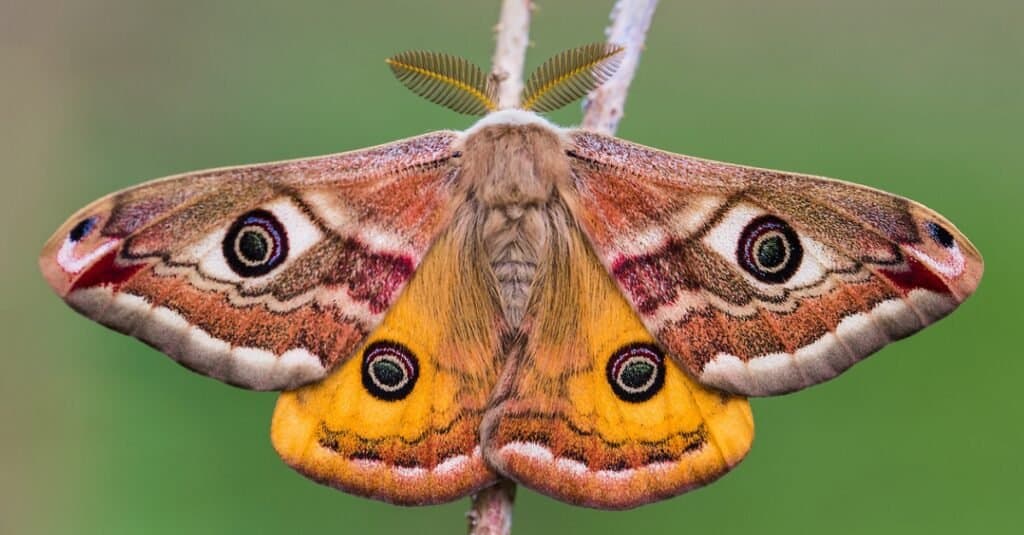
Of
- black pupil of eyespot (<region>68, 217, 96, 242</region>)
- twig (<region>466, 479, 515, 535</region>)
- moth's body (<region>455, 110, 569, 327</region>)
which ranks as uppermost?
moth's body (<region>455, 110, 569, 327</region>)

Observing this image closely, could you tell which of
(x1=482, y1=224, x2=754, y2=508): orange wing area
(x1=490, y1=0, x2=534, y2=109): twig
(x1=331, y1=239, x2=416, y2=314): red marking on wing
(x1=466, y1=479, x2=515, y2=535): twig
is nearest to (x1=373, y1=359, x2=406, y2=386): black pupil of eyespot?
(x1=331, y1=239, x2=416, y2=314): red marking on wing

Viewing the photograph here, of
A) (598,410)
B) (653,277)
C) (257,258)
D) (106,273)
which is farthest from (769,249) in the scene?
(106,273)

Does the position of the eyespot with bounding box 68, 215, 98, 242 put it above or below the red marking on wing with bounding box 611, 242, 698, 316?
below

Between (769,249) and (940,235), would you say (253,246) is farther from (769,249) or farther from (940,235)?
(940,235)

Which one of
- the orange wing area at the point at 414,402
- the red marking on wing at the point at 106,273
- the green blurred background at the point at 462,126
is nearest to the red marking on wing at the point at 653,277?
the orange wing area at the point at 414,402

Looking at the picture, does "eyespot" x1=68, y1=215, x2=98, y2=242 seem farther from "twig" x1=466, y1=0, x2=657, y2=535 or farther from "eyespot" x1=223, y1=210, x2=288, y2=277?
"twig" x1=466, y1=0, x2=657, y2=535

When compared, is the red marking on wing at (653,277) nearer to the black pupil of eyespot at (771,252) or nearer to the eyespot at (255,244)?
the black pupil of eyespot at (771,252)

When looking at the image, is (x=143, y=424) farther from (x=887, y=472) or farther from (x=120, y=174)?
(x=887, y=472)
